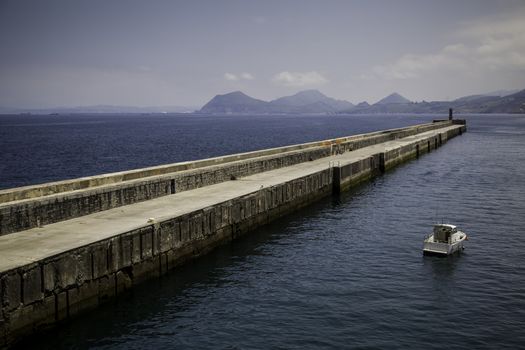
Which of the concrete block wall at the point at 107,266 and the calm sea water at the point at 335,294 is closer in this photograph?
the concrete block wall at the point at 107,266

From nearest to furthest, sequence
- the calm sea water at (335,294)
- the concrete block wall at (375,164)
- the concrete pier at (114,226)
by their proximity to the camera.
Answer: the concrete pier at (114,226) < the calm sea water at (335,294) < the concrete block wall at (375,164)

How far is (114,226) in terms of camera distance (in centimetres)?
2178

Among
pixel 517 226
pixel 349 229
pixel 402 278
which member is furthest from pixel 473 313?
pixel 517 226

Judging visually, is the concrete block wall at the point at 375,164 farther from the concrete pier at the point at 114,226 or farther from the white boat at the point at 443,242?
the white boat at the point at 443,242

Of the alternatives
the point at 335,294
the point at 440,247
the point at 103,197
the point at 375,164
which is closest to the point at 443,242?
the point at 440,247

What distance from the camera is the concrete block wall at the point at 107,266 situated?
609 inches

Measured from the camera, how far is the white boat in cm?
2544

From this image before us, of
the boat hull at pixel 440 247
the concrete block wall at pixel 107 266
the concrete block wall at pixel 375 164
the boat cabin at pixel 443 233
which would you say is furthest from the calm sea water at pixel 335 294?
the concrete block wall at pixel 375 164

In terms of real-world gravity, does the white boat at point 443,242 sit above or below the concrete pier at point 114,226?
below

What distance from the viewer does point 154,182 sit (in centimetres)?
2964

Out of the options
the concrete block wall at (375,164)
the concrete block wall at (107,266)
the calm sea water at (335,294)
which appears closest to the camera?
the concrete block wall at (107,266)

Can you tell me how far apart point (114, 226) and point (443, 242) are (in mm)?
16099

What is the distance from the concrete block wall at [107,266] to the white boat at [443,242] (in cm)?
1034

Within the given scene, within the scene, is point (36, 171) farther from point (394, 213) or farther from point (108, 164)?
point (394, 213)
